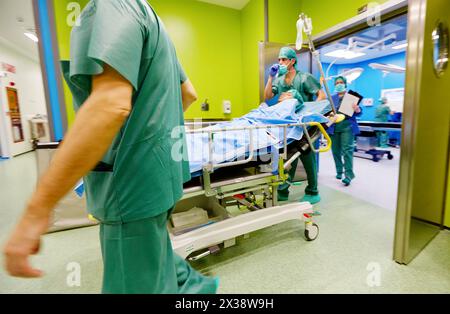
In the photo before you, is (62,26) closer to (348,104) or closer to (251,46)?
(251,46)

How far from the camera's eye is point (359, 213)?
229 centimetres

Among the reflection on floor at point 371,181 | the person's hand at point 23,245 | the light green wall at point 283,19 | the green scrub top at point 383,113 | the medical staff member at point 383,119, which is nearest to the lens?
the person's hand at point 23,245

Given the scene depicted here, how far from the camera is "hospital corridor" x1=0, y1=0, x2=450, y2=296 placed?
53 centimetres

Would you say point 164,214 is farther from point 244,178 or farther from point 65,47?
point 65,47

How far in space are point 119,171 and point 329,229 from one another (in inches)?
75.4

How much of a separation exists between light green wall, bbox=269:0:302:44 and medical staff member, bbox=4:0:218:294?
2.89m

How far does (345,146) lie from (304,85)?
1.27 metres

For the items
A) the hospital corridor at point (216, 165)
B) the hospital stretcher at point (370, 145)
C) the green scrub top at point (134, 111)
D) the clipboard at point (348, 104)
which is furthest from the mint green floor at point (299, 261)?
the hospital stretcher at point (370, 145)

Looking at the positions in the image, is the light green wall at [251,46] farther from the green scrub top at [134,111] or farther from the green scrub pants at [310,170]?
the green scrub top at [134,111]

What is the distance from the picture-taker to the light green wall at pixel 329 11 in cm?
243

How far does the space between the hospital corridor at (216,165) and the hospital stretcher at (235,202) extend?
1cm

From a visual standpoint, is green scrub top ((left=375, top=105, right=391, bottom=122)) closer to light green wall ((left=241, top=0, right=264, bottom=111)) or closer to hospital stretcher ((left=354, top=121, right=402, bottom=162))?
hospital stretcher ((left=354, top=121, right=402, bottom=162))

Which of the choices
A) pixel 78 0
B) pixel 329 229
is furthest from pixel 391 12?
pixel 78 0

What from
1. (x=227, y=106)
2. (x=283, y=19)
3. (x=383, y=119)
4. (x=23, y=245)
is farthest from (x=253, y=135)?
(x=383, y=119)
